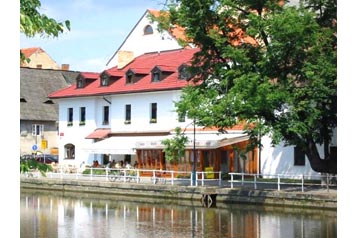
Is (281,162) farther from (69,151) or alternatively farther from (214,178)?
(69,151)

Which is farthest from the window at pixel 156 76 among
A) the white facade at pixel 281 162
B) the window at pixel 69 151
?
the white facade at pixel 281 162

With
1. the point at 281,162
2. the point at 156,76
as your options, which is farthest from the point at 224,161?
the point at 156,76

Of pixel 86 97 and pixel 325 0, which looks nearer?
pixel 325 0

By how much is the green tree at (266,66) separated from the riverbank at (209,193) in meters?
2.68

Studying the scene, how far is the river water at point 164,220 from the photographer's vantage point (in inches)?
1038

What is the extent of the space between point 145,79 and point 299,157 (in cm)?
1687

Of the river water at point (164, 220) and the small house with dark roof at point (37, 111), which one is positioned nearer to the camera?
the river water at point (164, 220)

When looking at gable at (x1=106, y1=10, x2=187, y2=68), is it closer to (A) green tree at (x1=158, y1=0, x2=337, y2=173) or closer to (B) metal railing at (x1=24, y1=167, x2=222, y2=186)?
(B) metal railing at (x1=24, y1=167, x2=222, y2=186)

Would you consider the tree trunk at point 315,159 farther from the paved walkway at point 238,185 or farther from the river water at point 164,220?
the river water at point 164,220

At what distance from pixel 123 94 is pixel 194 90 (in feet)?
70.6

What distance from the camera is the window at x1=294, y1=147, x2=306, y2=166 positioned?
43.5m

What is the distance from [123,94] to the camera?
56.8 metres
